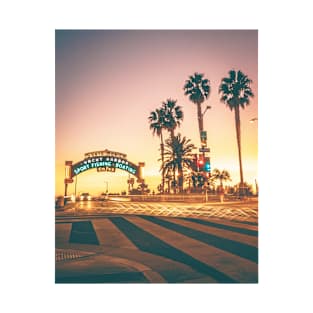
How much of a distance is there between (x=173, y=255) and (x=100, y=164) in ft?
48.6

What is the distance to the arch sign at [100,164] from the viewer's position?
23062 mm

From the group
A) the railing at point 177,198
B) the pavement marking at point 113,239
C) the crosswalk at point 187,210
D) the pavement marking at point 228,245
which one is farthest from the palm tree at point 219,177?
the pavement marking at point 228,245

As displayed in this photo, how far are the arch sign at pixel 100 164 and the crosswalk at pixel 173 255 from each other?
1020 cm

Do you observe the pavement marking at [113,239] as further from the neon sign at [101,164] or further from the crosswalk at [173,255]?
the neon sign at [101,164]

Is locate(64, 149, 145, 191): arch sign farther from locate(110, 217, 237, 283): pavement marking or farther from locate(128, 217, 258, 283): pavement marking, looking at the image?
locate(128, 217, 258, 283): pavement marking

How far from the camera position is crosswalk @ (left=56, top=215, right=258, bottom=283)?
24.0 feet

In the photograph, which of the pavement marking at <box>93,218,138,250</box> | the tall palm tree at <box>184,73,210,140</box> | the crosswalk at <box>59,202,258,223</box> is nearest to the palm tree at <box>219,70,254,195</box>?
the tall palm tree at <box>184,73,210,140</box>

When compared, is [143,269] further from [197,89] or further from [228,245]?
[197,89]

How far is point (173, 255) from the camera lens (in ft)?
29.8
